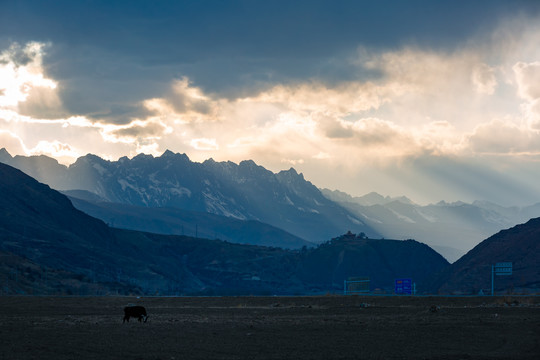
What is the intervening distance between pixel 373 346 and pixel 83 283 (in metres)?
158

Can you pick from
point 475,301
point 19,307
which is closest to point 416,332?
point 475,301

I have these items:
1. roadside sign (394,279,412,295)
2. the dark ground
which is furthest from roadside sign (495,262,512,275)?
the dark ground

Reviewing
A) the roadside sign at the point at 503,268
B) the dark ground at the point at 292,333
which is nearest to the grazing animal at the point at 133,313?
the dark ground at the point at 292,333

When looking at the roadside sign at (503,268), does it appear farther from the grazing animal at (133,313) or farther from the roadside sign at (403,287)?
the grazing animal at (133,313)

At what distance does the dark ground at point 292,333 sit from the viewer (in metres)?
38.5

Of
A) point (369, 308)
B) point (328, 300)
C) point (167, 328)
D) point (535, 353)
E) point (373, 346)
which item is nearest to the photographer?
point (535, 353)

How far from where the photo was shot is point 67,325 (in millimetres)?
54656

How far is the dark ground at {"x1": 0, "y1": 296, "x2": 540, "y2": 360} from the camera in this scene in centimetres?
3853

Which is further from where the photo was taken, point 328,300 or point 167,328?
point 328,300

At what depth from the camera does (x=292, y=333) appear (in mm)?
49000

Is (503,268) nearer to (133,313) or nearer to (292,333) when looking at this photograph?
(133,313)

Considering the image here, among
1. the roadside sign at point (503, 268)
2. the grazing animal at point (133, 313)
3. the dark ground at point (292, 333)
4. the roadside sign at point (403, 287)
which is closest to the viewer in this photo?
the dark ground at point (292, 333)

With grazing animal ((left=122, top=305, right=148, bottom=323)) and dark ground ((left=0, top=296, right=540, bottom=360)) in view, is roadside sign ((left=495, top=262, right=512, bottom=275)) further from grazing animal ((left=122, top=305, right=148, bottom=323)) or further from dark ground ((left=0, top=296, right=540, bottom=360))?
grazing animal ((left=122, top=305, right=148, bottom=323))

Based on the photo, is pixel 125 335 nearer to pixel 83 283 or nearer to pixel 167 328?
pixel 167 328
